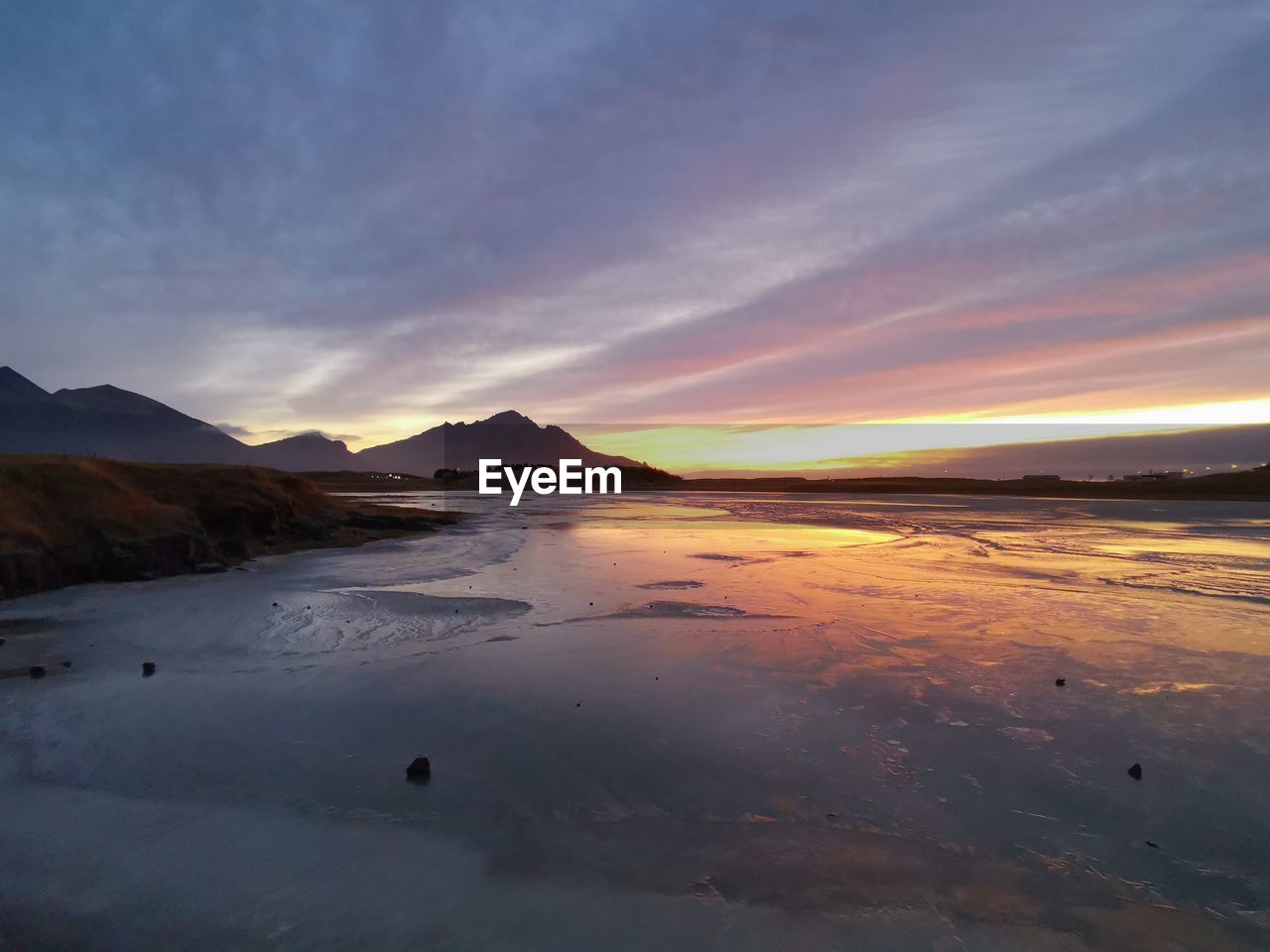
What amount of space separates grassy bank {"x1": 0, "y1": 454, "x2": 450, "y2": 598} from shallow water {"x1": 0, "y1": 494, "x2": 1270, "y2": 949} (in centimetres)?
362

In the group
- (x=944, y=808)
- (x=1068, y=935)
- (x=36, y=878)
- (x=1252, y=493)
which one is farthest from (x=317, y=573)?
(x=1252, y=493)

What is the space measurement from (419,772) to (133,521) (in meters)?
17.1

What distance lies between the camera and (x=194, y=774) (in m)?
5.75

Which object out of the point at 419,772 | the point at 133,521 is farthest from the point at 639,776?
the point at 133,521

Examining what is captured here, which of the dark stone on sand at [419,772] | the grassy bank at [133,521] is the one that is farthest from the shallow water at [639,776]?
the grassy bank at [133,521]

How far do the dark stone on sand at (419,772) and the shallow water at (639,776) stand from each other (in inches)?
3.8

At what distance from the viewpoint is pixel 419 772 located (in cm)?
571

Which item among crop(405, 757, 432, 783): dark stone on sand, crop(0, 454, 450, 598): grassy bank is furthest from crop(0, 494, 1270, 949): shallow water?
crop(0, 454, 450, 598): grassy bank

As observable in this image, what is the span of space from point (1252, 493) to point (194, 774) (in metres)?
80.1

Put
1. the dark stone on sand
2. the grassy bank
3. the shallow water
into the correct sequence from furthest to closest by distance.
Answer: the grassy bank
the dark stone on sand
the shallow water

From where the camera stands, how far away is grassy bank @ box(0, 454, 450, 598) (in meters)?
15.0

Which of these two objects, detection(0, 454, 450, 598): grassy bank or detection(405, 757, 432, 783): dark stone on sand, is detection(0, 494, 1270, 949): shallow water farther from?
detection(0, 454, 450, 598): grassy bank

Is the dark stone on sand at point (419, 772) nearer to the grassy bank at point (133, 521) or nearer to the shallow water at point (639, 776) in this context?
the shallow water at point (639, 776)

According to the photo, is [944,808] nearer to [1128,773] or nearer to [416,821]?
[1128,773]
